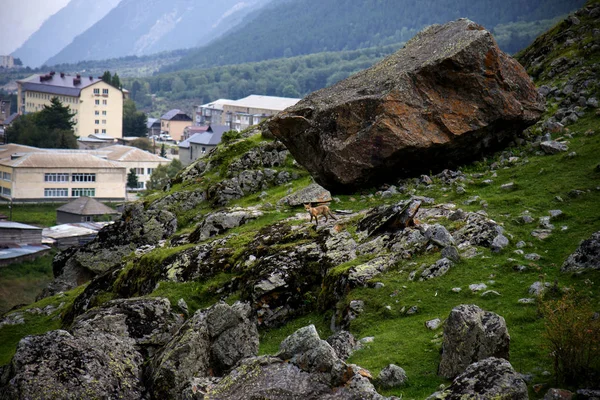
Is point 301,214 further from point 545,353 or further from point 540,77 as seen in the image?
point 540,77

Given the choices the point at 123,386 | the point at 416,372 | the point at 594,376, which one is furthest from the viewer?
the point at 123,386

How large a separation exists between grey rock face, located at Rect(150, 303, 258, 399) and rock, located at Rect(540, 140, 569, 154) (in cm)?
1371

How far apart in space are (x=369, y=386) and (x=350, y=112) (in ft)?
49.3

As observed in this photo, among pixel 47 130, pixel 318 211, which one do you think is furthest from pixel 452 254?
pixel 47 130

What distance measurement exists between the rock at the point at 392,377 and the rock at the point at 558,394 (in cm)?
288

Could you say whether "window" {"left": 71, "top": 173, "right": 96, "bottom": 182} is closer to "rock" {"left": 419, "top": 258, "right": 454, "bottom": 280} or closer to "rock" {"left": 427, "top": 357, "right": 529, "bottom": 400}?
"rock" {"left": 419, "top": 258, "right": 454, "bottom": 280}

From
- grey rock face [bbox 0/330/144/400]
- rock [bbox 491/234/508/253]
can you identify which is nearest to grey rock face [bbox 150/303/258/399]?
grey rock face [bbox 0/330/144/400]

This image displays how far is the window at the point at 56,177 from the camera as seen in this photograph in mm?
105000

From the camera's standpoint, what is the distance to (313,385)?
13.1 m

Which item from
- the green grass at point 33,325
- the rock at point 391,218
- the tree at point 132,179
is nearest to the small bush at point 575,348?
the rock at point 391,218

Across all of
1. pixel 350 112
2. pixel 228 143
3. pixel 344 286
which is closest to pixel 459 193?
pixel 350 112

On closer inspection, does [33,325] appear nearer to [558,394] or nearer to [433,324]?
[433,324]

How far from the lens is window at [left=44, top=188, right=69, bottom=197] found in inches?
4176

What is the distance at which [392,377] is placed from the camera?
13734 millimetres
